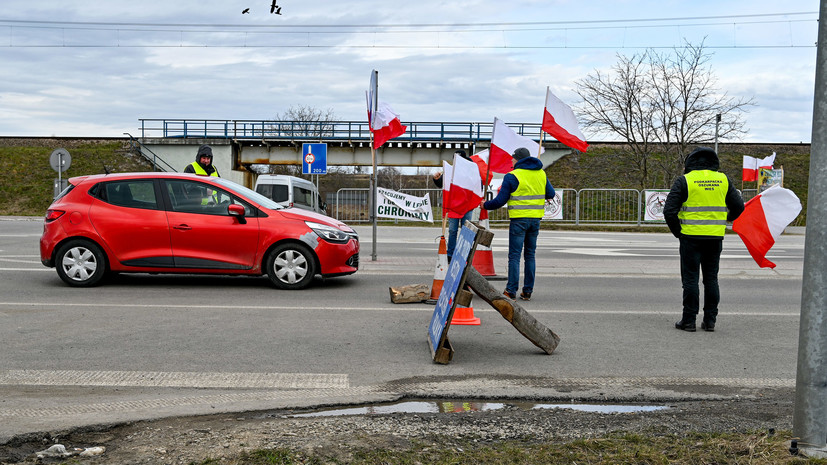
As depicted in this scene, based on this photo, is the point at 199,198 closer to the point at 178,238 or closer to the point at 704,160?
the point at 178,238

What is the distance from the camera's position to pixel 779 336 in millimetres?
7562

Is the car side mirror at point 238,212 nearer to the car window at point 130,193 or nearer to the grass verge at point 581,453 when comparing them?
the car window at point 130,193

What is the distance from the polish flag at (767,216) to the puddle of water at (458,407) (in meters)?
2.32

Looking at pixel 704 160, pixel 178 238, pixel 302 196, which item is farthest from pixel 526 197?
pixel 302 196

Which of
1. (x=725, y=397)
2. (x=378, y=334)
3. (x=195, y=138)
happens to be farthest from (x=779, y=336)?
(x=195, y=138)

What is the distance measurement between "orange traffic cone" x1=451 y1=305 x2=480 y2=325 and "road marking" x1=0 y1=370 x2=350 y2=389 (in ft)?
7.32

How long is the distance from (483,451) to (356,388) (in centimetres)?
169

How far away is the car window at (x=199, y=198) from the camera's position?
1019 centimetres

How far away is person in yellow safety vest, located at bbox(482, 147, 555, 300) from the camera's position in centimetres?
950

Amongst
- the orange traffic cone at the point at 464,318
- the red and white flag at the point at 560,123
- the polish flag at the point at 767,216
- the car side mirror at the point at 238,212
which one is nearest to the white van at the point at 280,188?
the car side mirror at the point at 238,212

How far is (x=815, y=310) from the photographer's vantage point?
12.5 feet

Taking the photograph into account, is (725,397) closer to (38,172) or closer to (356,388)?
(356,388)

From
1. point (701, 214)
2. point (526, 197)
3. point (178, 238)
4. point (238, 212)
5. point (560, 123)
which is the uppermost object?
point (560, 123)

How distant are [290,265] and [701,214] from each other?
511cm
